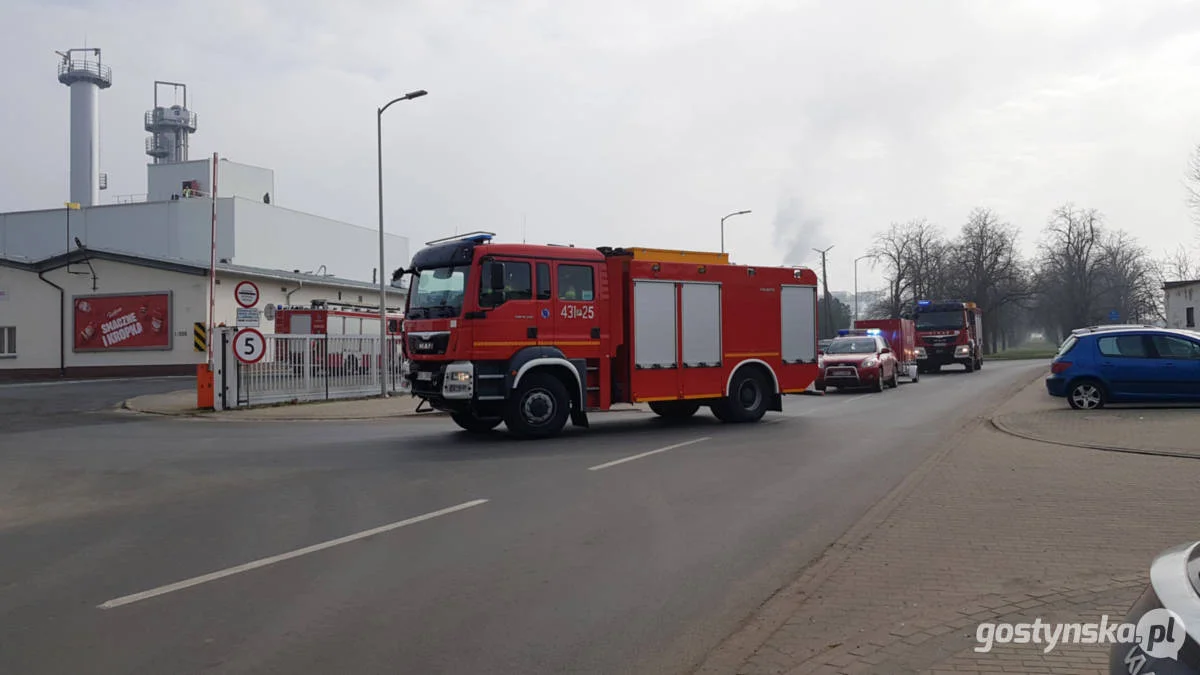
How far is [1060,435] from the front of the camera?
44.5 feet

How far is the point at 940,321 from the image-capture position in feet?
133

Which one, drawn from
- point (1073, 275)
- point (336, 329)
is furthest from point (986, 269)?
point (336, 329)

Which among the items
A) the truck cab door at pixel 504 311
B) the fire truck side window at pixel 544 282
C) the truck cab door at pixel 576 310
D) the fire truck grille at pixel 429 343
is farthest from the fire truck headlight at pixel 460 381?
the fire truck side window at pixel 544 282

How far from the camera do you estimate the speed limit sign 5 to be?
2120 cm

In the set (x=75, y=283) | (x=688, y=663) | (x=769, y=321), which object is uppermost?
(x=75, y=283)

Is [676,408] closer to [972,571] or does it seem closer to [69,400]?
[972,571]

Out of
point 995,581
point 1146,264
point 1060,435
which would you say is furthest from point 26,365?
point 1146,264

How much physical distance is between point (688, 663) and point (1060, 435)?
11.0m

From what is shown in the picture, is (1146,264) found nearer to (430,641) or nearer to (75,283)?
(75,283)

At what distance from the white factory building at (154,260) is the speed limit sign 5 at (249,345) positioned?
13.0ft

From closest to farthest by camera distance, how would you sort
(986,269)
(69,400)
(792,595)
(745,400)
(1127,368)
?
(792,595) → (1127,368) → (745,400) → (69,400) → (986,269)

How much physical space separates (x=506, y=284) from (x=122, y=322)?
3029 cm

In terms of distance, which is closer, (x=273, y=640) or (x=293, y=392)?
(x=273, y=640)

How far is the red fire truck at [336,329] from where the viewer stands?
2428cm
